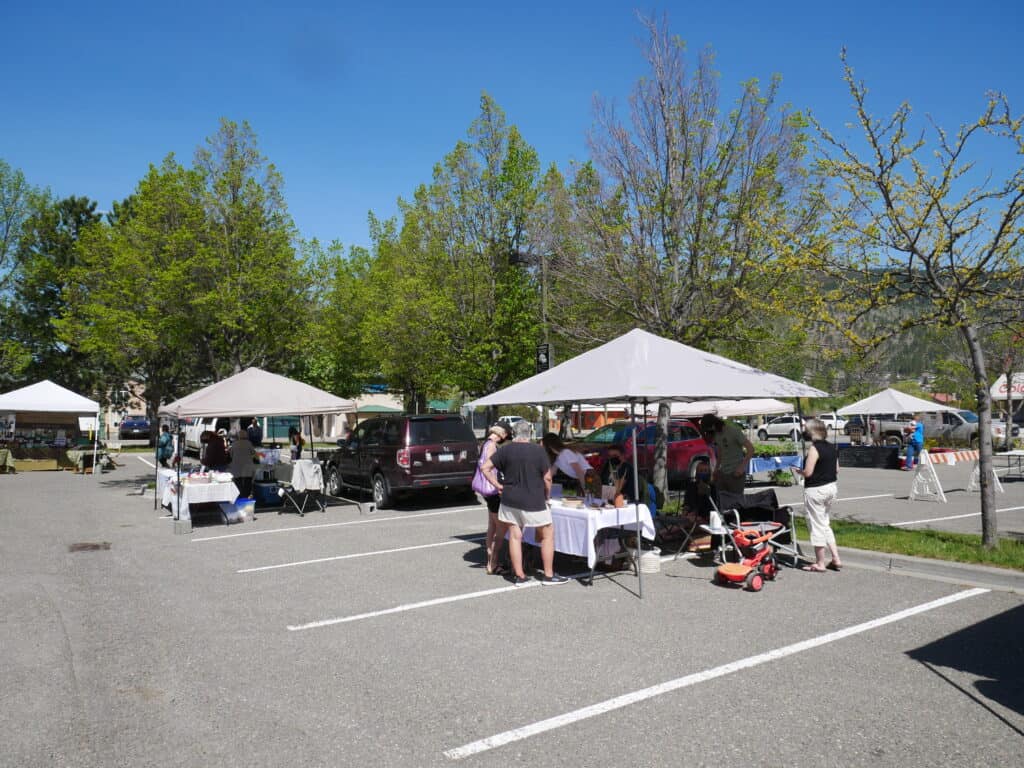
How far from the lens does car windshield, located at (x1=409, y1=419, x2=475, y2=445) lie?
14219 millimetres

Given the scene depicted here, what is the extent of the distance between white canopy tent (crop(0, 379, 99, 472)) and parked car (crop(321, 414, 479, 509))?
46.9ft

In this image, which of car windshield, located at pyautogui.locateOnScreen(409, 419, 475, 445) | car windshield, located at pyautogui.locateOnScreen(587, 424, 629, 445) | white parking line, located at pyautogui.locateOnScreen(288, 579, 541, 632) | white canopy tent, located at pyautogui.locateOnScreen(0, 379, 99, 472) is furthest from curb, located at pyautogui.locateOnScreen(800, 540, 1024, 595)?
white canopy tent, located at pyautogui.locateOnScreen(0, 379, 99, 472)

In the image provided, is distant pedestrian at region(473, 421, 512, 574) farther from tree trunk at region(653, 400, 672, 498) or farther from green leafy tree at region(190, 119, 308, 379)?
green leafy tree at region(190, 119, 308, 379)

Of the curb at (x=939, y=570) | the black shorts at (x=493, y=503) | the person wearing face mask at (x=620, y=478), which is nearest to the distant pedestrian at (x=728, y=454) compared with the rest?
the person wearing face mask at (x=620, y=478)

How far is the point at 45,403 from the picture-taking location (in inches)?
987

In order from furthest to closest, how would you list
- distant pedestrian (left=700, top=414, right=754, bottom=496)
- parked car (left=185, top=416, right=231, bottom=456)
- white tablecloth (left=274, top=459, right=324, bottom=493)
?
parked car (left=185, top=416, right=231, bottom=456)
white tablecloth (left=274, top=459, right=324, bottom=493)
distant pedestrian (left=700, top=414, right=754, bottom=496)

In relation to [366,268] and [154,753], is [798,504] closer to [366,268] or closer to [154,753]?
[154,753]

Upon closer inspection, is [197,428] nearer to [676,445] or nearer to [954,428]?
[676,445]

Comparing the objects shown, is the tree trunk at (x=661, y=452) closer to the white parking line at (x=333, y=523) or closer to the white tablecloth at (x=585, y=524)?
the white parking line at (x=333, y=523)

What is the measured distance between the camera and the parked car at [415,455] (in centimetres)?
1400

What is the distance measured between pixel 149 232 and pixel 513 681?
64.9 ft

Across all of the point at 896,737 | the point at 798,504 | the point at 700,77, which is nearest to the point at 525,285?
the point at 700,77

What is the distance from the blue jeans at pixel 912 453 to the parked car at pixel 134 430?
143ft

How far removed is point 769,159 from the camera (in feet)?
42.7
